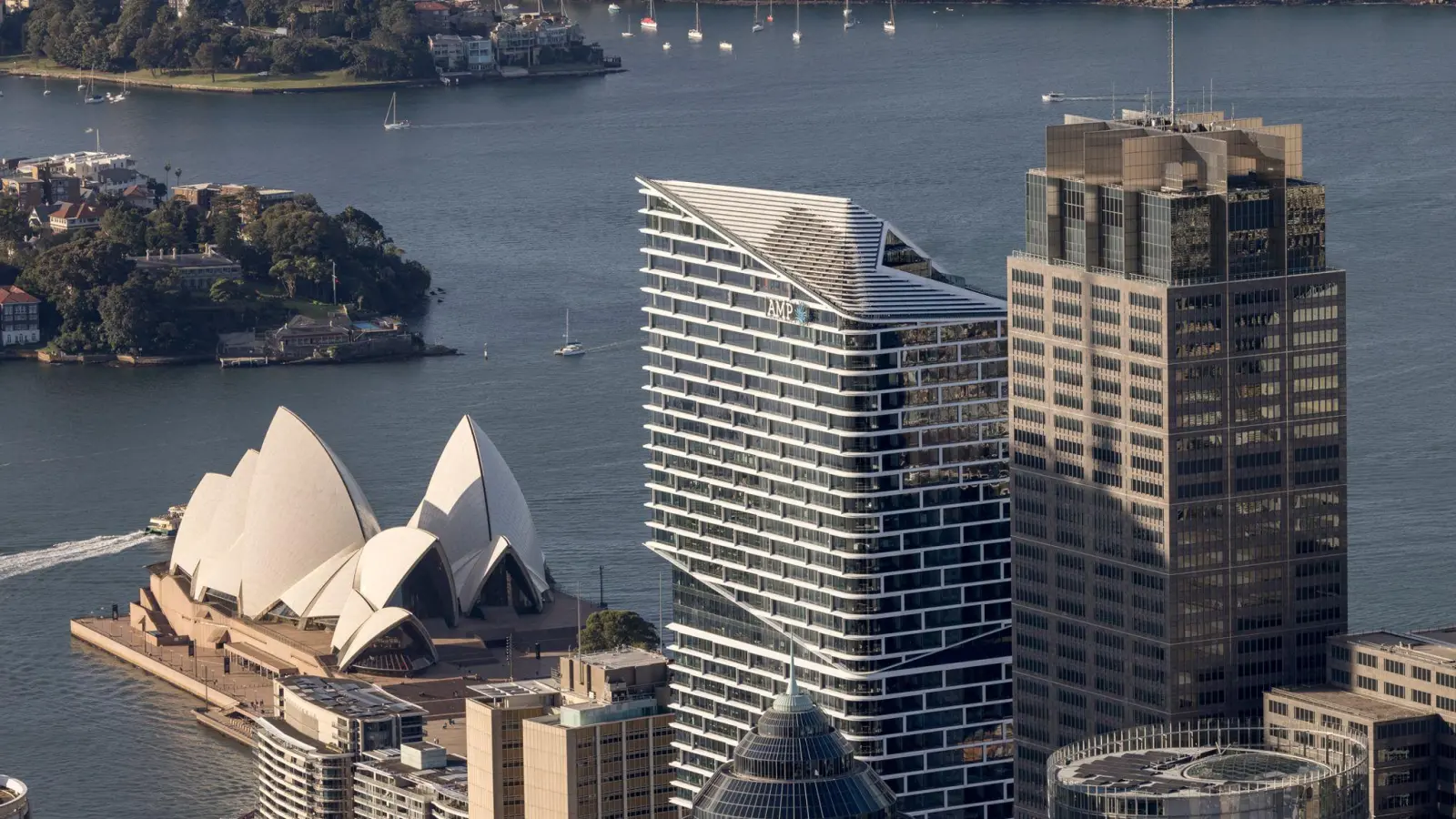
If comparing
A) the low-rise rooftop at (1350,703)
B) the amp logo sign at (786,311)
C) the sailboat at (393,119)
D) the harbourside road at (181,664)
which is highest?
the amp logo sign at (786,311)

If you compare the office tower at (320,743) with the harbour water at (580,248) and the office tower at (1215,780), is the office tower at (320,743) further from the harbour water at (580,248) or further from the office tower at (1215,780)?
the office tower at (1215,780)

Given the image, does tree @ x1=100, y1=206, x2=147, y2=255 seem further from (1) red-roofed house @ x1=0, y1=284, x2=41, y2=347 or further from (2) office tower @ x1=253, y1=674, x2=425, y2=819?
(2) office tower @ x1=253, y1=674, x2=425, y2=819

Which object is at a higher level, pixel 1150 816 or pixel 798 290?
pixel 798 290

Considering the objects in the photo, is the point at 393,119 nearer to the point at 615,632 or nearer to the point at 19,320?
the point at 19,320

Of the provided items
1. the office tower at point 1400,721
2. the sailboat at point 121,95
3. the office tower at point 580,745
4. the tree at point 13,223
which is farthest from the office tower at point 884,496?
the sailboat at point 121,95

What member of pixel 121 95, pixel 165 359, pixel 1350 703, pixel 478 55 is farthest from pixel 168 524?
pixel 478 55

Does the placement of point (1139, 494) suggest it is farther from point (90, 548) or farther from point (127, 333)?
point (127, 333)

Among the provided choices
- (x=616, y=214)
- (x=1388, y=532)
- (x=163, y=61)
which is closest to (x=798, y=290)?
(x=1388, y=532)
